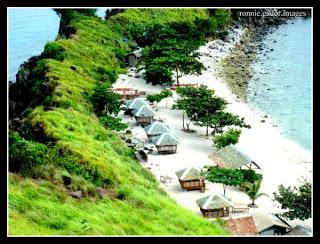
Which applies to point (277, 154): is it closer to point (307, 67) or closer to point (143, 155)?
point (143, 155)

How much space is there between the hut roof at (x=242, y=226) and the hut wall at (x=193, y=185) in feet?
14.2

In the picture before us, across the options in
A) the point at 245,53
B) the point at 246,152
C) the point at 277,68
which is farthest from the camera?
the point at 245,53

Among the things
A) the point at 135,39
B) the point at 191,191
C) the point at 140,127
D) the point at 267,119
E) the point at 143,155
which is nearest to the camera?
the point at 191,191

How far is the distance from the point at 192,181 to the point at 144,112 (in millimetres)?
11572

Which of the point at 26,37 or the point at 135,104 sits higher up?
the point at 26,37

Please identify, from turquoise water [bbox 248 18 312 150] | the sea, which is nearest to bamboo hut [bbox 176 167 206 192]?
the sea

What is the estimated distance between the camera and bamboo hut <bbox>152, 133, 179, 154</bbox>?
38312mm

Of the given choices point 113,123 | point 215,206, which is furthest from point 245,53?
point 215,206

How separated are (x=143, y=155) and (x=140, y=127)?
6.27m

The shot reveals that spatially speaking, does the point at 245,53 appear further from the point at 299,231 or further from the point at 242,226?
the point at 299,231

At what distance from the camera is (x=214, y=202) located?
29922 mm

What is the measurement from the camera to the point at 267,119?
4800 cm

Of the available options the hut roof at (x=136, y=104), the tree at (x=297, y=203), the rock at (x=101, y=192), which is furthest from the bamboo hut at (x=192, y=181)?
the hut roof at (x=136, y=104)
